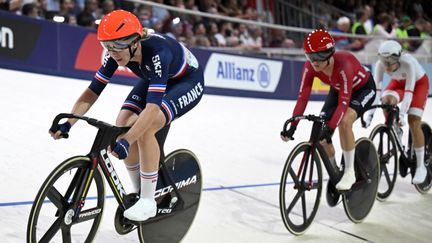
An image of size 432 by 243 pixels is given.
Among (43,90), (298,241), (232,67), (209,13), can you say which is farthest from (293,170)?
(209,13)

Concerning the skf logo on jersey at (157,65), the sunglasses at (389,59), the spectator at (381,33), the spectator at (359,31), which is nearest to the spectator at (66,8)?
the sunglasses at (389,59)

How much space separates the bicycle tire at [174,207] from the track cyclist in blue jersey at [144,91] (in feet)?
0.48

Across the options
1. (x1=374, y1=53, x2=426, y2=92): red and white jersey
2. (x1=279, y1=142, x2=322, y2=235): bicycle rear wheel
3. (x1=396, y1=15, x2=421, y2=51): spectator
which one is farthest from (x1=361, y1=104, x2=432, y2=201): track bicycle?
(x1=396, y1=15, x2=421, y2=51): spectator

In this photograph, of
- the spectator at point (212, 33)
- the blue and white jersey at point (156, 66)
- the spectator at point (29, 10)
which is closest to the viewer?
the blue and white jersey at point (156, 66)

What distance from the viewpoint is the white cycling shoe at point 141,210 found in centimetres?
277

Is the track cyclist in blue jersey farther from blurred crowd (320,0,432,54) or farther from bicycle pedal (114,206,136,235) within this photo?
blurred crowd (320,0,432,54)

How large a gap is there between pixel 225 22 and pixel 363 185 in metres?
6.05

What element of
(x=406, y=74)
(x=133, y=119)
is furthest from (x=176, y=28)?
(x=133, y=119)

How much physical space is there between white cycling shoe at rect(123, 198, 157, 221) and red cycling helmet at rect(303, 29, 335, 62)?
1527 millimetres

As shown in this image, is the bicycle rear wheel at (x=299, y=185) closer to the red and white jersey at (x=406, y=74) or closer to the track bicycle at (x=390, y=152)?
the track bicycle at (x=390, y=152)

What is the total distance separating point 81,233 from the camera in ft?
9.71

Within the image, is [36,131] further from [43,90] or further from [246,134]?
[246,134]

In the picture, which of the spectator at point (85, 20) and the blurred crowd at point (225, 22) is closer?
the blurred crowd at point (225, 22)

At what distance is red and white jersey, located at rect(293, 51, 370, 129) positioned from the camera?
3.77m
